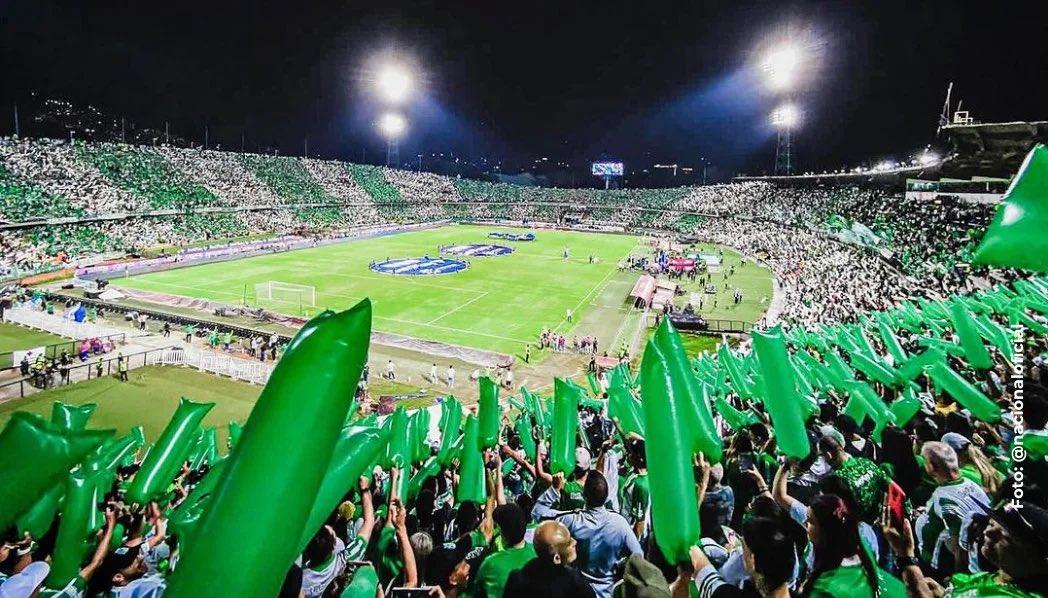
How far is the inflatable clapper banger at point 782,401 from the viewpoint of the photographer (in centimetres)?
439

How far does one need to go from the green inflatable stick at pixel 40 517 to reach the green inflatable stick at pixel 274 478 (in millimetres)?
4138

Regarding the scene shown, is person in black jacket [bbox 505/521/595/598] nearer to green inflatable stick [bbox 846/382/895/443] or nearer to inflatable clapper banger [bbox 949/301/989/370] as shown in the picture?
green inflatable stick [bbox 846/382/895/443]

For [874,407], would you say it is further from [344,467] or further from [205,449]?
[205,449]

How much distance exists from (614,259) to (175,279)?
119ft

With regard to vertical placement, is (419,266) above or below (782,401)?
below

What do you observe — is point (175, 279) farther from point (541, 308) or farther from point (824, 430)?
point (824, 430)

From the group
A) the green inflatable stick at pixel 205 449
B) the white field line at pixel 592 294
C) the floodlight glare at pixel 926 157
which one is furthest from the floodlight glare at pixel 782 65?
the green inflatable stick at pixel 205 449

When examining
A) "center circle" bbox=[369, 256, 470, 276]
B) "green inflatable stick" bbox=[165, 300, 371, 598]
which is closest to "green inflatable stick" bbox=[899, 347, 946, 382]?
"green inflatable stick" bbox=[165, 300, 371, 598]

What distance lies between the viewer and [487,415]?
21.6 feet

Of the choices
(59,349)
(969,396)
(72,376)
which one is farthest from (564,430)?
(59,349)

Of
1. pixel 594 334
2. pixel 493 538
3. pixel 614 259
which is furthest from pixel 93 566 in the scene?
pixel 614 259

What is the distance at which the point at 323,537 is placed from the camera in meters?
3.75

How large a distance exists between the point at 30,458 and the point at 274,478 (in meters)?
1.43

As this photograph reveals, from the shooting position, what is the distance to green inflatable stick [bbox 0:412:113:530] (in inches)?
79.5
